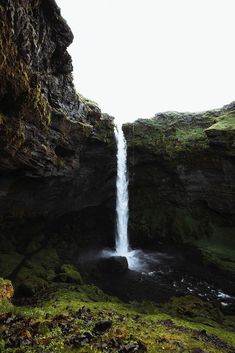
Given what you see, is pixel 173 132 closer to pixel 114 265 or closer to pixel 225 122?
pixel 225 122

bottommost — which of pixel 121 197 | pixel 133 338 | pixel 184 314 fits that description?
pixel 184 314

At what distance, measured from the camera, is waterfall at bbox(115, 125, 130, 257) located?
149ft

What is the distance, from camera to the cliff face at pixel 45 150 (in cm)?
2159

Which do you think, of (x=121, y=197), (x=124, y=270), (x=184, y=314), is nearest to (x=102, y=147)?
(x=121, y=197)

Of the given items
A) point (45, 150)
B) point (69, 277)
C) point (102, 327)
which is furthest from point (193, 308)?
point (45, 150)

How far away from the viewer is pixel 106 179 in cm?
4638

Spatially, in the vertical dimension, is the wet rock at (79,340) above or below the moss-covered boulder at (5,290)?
below

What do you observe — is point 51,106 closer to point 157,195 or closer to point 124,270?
point 124,270

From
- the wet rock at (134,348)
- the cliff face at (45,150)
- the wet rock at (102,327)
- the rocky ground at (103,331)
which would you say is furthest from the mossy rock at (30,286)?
the wet rock at (134,348)

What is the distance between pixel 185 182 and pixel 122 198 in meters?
8.88

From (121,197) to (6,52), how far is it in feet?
103

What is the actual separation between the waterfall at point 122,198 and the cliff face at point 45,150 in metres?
0.97

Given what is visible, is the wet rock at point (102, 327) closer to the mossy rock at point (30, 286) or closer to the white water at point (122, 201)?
the mossy rock at point (30, 286)

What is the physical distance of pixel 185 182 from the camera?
45.4 metres
